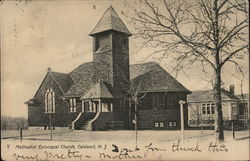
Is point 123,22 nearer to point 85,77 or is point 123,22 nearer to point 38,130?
point 85,77

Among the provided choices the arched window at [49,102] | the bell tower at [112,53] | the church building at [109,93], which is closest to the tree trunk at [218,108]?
the church building at [109,93]

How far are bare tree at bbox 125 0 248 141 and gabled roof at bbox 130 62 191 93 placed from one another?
0.13 metres

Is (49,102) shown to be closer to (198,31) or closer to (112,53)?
(112,53)

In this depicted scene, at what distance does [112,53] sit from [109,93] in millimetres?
366

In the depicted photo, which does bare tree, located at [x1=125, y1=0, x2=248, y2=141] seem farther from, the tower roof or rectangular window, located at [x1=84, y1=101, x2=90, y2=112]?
rectangular window, located at [x1=84, y1=101, x2=90, y2=112]

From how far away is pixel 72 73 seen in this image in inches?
151

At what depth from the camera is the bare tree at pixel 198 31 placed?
3.21 metres

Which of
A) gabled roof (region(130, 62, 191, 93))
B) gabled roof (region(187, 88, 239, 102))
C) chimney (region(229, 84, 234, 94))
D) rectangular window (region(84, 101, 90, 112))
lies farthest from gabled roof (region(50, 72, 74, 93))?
chimney (region(229, 84, 234, 94))

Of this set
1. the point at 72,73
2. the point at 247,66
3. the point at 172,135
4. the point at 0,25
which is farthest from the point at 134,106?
the point at 0,25

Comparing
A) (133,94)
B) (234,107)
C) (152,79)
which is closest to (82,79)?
(133,94)

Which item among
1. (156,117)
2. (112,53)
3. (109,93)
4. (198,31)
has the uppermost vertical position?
(198,31)

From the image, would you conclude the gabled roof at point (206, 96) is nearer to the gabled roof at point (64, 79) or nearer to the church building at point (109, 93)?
the church building at point (109, 93)

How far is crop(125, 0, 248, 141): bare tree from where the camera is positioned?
3215 mm

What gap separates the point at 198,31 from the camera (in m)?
3.36
